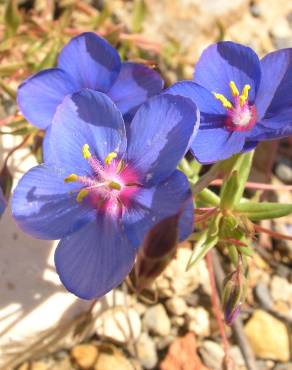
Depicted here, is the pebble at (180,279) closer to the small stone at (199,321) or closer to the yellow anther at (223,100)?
the small stone at (199,321)

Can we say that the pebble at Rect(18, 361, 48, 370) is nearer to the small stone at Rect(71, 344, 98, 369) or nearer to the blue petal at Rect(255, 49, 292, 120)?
the small stone at Rect(71, 344, 98, 369)

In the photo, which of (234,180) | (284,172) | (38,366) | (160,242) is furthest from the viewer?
(284,172)

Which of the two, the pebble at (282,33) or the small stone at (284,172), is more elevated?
the pebble at (282,33)

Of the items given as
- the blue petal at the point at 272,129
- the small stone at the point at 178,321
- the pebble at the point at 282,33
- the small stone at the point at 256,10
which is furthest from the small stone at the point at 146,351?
the small stone at the point at 256,10

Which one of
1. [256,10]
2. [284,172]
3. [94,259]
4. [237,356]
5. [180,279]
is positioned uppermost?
[94,259]

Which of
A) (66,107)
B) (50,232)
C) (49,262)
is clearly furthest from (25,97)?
(49,262)

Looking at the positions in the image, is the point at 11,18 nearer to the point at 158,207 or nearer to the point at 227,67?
the point at 227,67

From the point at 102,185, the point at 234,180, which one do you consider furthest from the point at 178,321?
the point at 102,185
